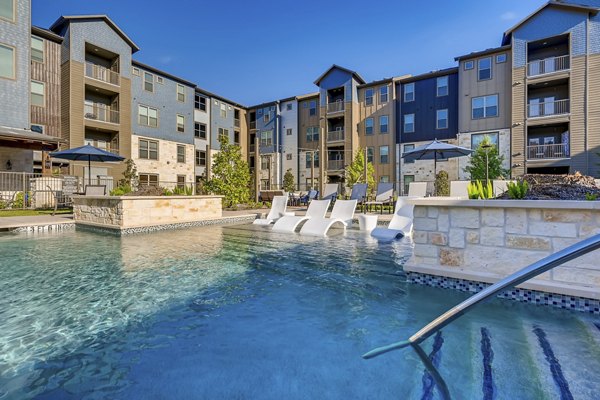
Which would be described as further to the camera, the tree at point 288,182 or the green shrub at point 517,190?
the tree at point 288,182

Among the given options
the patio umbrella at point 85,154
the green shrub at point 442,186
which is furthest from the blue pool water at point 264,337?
the green shrub at point 442,186

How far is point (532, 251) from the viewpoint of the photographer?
11.2ft

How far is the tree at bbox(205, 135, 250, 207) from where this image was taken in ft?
48.5

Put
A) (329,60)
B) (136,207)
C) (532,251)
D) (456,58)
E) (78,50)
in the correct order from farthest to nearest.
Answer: (329,60) → (456,58) → (78,50) → (136,207) → (532,251)

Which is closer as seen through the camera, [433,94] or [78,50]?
[78,50]

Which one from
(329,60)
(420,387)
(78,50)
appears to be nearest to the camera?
(420,387)

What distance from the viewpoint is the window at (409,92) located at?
23375mm

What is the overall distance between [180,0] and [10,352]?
50.9 feet

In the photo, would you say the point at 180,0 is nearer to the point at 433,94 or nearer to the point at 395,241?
the point at 395,241

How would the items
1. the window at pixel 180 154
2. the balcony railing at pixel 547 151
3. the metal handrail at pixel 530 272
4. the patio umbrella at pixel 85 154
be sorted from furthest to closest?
the window at pixel 180 154, the balcony railing at pixel 547 151, the patio umbrella at pixel 85 154, the metal handrail at pixel 530 272

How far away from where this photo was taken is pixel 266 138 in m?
30.4

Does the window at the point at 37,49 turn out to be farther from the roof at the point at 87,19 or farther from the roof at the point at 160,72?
the roof at the point at 160,72

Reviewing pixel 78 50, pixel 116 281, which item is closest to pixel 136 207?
pixel 116 281

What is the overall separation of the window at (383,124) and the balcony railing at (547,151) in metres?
9.27
